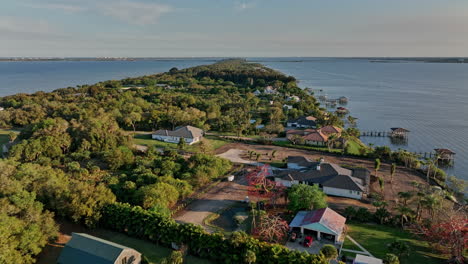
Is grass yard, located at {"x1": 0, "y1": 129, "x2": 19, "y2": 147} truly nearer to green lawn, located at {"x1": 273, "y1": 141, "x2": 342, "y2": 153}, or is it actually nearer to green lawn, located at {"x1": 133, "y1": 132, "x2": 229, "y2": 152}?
green lawn, located at {"x1": 133, "y1": 132, "x2": 229, "y2": 152}

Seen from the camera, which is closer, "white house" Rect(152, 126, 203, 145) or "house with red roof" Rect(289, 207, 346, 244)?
"house with red roof" Rect(289, 207, 346, 244)

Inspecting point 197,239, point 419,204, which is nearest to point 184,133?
point 197,239

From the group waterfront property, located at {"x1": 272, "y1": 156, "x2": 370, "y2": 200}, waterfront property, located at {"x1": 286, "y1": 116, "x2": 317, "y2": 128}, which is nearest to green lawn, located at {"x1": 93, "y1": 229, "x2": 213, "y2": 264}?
waterfront property, located at {"x1": 272, "y1": 156, "x2": 370, "y2": 200}

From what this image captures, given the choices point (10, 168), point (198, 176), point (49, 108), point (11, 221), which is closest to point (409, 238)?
point (198, 176)

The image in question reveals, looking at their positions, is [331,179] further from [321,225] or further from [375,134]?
[375,134]

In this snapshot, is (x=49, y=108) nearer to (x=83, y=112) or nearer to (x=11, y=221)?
(x=83, y=112)

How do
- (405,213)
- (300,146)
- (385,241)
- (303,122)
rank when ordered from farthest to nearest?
1. (303,122)
2. (300,146)
3. (405,213)
4. (385,241)
